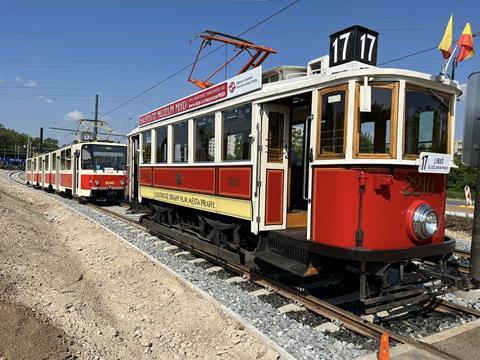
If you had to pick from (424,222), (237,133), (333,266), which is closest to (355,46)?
(424,222)

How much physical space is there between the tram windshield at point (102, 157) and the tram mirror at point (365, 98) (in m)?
15.7

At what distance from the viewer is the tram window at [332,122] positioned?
496 cm

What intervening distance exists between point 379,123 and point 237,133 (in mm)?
2706

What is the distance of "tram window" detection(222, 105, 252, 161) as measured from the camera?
672cm

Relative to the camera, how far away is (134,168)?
1312 centimetres

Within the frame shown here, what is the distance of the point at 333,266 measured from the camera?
18.5 ft

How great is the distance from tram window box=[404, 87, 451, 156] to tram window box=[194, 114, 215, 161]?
376 centimetres

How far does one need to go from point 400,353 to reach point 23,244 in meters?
7.27

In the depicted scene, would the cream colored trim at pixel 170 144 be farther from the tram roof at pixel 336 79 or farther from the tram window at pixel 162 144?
the tram roof at pixel 336 79

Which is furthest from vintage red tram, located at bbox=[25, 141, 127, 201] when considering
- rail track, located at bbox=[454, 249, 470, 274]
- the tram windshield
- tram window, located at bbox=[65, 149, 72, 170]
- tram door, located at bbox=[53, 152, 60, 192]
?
rail track, located at bbox=[454, 249, 470, 274]

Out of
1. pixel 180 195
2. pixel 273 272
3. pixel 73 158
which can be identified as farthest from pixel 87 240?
pixel 73 158

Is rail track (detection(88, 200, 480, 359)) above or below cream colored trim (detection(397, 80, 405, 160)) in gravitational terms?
below

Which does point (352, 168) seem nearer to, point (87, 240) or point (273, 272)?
point (273, 272)

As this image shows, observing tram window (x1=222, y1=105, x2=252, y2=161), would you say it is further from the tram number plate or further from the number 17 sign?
the tram number plate
